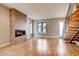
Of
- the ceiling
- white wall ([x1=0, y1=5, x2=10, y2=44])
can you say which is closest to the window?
the ceiling

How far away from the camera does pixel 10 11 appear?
734cm

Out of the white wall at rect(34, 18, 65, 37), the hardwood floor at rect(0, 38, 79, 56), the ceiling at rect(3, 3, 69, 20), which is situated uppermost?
the ceiling at rect(3, 3, 69, 20)

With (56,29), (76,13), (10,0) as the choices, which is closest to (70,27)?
(76,13)

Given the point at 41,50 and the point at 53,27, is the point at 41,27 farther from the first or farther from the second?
the point at 41,50

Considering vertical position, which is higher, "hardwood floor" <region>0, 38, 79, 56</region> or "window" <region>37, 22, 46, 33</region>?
"window" <region>37, 22, 46, 33</region>

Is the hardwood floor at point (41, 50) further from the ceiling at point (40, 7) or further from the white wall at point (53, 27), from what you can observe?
the white wall at point (53, 27)

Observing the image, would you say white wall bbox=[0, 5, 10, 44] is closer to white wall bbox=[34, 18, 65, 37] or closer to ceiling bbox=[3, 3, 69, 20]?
ceiling bbox=[3, 3, 69, 20]

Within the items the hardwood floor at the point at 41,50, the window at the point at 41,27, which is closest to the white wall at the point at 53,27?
the window at the point at 41,27

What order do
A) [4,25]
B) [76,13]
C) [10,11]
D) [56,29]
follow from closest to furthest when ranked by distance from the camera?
[76,13]
[4,25]
[10,11]
[56,29]

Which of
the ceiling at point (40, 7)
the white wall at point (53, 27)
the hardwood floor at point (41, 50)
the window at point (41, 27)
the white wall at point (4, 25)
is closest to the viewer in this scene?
the hardwood floor at point (41, 50)

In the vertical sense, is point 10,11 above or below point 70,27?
above

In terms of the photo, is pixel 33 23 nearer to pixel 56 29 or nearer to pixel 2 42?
pixel 56 29

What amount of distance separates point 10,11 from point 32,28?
24.0ft

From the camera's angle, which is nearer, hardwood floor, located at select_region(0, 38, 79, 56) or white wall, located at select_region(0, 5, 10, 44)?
hardwood floor, located at select_region(0, 38, 79, 56)
